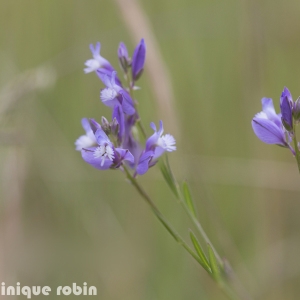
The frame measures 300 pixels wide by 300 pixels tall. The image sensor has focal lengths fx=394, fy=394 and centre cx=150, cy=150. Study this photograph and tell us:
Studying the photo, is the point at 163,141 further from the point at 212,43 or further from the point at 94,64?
the point at 212,43

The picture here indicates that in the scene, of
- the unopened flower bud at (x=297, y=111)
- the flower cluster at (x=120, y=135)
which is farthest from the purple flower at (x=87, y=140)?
the unopened flower bud at (x=297, y=111)

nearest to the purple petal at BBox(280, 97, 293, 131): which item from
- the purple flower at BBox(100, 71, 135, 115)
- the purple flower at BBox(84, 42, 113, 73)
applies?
the purple flower at BBox(100, 71, 135, 115)

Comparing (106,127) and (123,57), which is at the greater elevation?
(123,57)

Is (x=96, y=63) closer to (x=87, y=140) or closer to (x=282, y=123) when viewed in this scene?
(x=87, y=140)

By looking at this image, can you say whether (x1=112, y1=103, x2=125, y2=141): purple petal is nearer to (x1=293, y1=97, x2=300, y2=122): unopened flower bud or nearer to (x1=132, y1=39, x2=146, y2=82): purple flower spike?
(x1=132, y1=39, x2=146, y2=82): purple flower spike

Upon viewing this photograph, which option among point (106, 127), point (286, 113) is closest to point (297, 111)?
point (286, 113)

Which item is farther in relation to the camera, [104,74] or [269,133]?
[104,74]

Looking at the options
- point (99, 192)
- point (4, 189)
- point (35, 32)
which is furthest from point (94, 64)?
point (35, 32)
